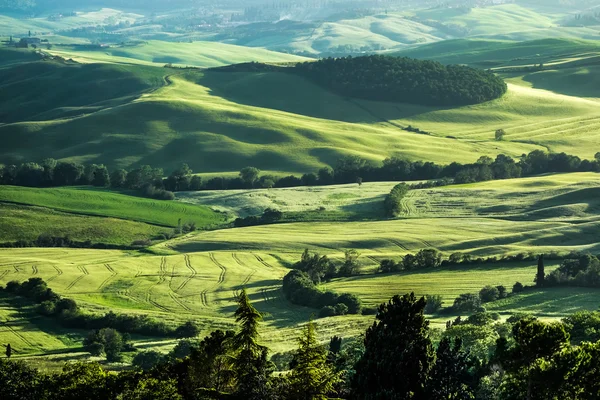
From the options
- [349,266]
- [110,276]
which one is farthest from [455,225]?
[110,276]

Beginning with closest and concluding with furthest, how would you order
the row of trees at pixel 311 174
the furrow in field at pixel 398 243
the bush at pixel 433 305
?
the bush at pixel 433 305
the furrow in field at pixel 398 243
the row of trees at pixel 311 174

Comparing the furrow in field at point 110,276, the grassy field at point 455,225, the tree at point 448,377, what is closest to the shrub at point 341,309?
the grassy field at point 455,225

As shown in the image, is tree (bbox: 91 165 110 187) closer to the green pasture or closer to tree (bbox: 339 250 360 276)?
the green pasture

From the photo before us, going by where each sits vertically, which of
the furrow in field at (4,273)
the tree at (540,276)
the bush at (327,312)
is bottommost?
the furrow in field at (4,273)

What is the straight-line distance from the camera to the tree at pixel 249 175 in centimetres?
17775

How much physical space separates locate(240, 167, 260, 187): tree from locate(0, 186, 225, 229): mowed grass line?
2094cm

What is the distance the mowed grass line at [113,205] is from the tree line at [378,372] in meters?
89.1

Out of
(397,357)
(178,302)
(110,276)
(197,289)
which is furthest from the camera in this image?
(110,276)

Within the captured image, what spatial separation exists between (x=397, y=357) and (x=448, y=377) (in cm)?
294

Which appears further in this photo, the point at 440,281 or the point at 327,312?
the point at 440,281

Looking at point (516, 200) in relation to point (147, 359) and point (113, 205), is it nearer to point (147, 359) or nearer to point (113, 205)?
point (113, 205)

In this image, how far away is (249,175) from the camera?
586 ft

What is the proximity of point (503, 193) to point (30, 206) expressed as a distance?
243 feet

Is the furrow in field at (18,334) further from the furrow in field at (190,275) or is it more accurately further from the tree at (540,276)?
the tree at (540,276)
